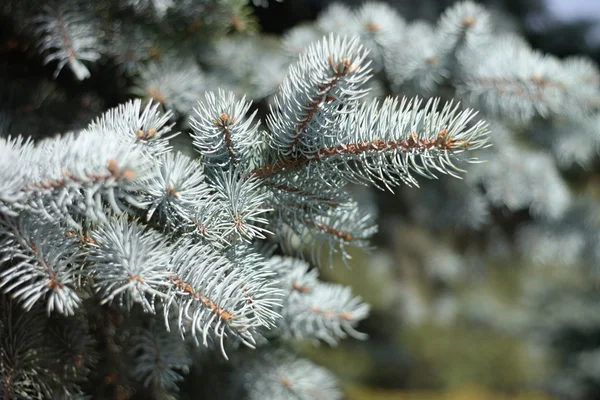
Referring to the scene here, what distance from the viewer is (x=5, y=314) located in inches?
19.2

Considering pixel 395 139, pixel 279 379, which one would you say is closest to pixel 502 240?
pixel 279 379

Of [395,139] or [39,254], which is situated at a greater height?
[395,139]

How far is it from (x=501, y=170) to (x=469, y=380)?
4.71m

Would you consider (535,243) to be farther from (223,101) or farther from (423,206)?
(223,101)

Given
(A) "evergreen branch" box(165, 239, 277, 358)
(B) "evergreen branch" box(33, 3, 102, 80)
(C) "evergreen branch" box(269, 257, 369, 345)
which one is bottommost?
(A) "evergreen branch" box(165, 239, 277, 358)

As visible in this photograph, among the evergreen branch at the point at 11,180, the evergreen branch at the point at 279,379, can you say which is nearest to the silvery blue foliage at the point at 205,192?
the evergreen branch at the point at 11,180

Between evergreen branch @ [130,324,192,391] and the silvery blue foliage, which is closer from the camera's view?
the silvery blue foliage

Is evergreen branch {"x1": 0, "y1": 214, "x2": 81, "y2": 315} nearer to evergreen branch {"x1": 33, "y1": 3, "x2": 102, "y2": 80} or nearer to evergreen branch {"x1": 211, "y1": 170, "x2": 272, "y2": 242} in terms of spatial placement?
evergreen branch {"x1": 211, "y1": 170, "x2": 272, "y2": 242}

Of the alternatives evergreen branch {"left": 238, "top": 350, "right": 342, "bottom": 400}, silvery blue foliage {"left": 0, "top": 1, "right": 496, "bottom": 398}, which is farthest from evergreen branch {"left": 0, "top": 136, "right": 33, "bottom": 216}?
evergreen branch {"left": 238, "top": 350, "right": 342, "bottom": 400}

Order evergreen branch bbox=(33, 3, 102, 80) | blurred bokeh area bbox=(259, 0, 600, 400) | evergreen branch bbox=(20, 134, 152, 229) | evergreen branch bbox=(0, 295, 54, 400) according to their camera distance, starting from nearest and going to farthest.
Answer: evergreen branch bbox=(20, 134, 152, 229) → evergreen branch bbox=(0, 295, 54, 400) → evergreen branch bbox=(33, 3, 102, 80) → blurred bokeh area bbox=(259, 0, 600, 400)

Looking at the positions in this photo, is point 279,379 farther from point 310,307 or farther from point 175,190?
point 175,190

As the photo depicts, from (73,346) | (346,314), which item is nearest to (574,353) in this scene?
(346,314)

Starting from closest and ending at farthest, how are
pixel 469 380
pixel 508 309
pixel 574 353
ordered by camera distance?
1. pixel 574 353
2. pixel 508 309
3. pixel 469 380

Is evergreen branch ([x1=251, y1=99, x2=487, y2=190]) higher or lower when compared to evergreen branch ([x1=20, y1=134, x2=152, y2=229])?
higher
